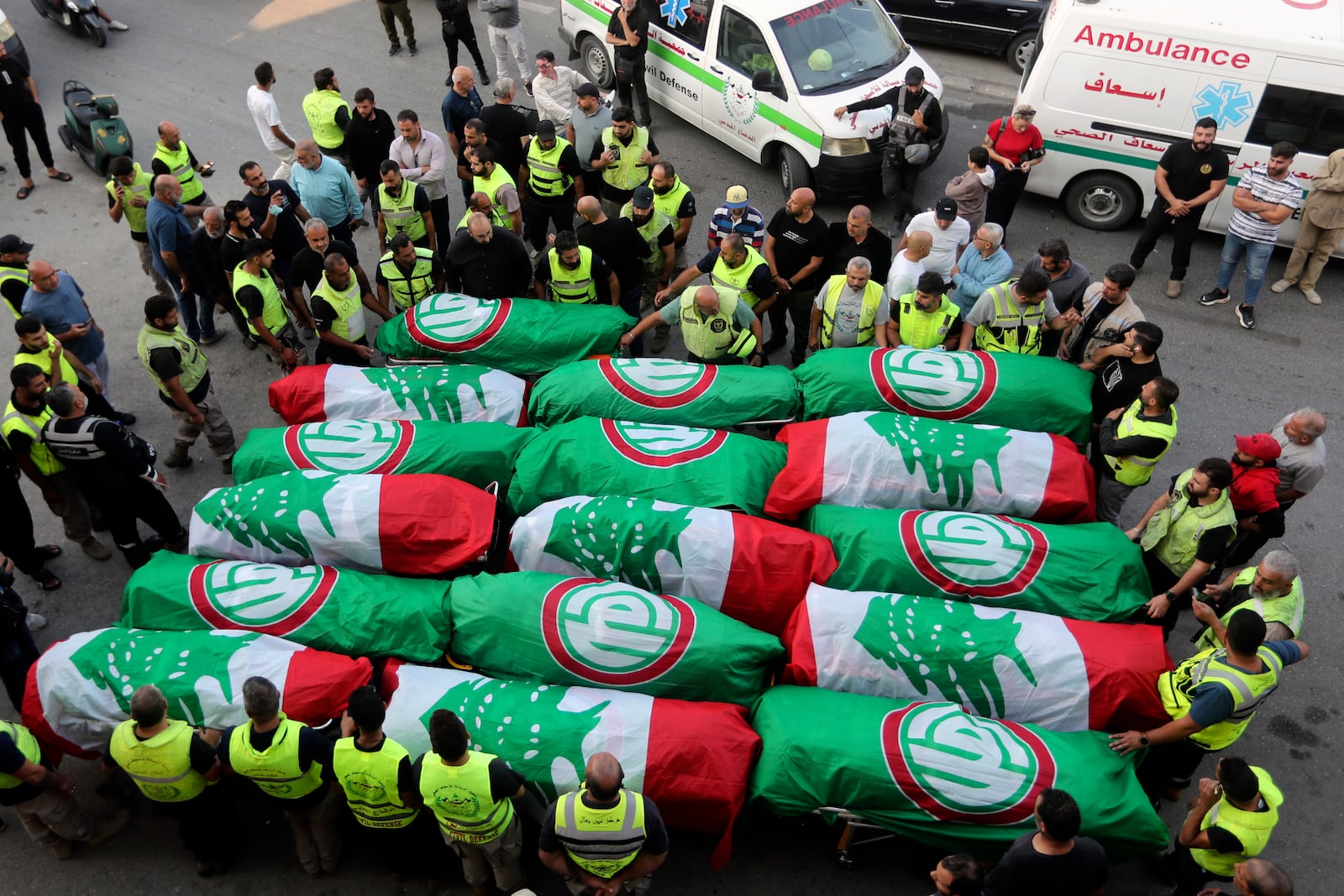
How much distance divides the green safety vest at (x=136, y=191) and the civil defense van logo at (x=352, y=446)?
11.2 feet

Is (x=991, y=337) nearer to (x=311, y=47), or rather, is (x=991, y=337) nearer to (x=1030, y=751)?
(x=1030, y=751)

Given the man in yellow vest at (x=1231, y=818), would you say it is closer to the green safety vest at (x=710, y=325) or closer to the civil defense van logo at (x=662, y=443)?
the civil defense van logo at (x=662, y=443)

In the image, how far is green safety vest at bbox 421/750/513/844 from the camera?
452 cm

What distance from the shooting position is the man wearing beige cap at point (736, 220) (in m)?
7.90

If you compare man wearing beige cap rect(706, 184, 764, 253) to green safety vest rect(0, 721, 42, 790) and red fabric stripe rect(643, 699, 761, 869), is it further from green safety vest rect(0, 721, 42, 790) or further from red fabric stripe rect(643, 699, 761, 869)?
green safety vest rect(0, 721, 42, 790)

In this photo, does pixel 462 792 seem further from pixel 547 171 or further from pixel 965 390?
pixel 547 171

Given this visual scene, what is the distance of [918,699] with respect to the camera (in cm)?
523

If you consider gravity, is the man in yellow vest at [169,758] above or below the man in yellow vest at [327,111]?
below

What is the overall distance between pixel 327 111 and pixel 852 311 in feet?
17.3

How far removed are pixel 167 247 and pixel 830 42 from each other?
6391 millimetres

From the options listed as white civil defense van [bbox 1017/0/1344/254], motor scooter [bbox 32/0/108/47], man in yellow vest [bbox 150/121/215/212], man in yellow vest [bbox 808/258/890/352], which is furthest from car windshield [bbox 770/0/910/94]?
motor scooter [bbox 32/0/108/47]

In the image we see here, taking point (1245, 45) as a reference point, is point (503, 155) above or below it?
below

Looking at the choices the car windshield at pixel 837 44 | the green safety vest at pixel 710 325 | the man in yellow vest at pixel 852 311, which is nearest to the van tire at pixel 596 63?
the car windshield at pixel 837 44

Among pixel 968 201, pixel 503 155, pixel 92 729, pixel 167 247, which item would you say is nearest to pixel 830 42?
pixel 968 201
